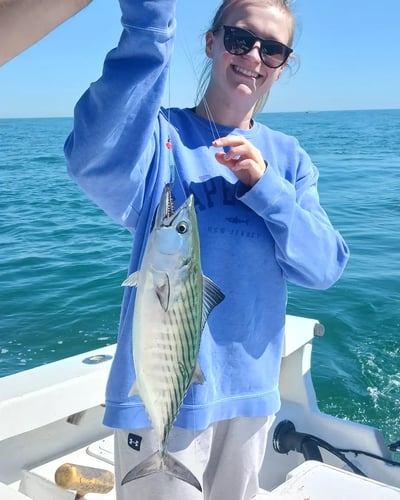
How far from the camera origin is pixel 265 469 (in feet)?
13.0

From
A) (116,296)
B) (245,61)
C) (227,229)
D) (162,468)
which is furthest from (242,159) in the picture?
(116,296)

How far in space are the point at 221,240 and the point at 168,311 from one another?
57 cm

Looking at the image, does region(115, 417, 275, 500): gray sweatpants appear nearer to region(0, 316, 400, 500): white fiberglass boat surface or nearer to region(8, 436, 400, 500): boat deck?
region(8, 436, 400, 500): boat deck

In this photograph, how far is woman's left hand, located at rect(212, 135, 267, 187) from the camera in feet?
6.19

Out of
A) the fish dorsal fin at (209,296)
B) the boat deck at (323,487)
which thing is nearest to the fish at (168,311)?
the fish dorsal fin at (209,296)

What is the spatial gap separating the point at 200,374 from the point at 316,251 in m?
0.69

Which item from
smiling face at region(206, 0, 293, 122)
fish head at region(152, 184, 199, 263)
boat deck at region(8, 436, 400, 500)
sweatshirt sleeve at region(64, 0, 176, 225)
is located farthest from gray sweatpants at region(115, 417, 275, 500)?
smiling face at region(206, 0, 293, 122)

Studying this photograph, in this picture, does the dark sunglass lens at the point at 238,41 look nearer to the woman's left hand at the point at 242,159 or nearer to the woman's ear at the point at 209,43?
the woman's ear at the point at 209,43

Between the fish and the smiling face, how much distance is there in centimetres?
75

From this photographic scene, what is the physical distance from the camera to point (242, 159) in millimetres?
1958

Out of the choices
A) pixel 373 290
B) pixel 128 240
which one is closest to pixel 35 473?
pixel 373 290

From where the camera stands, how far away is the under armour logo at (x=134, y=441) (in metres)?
1.99

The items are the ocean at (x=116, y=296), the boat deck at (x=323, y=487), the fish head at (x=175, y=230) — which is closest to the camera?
the fish head at (x=175, y=230)

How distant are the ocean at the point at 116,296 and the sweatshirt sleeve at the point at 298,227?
182 centimetres
